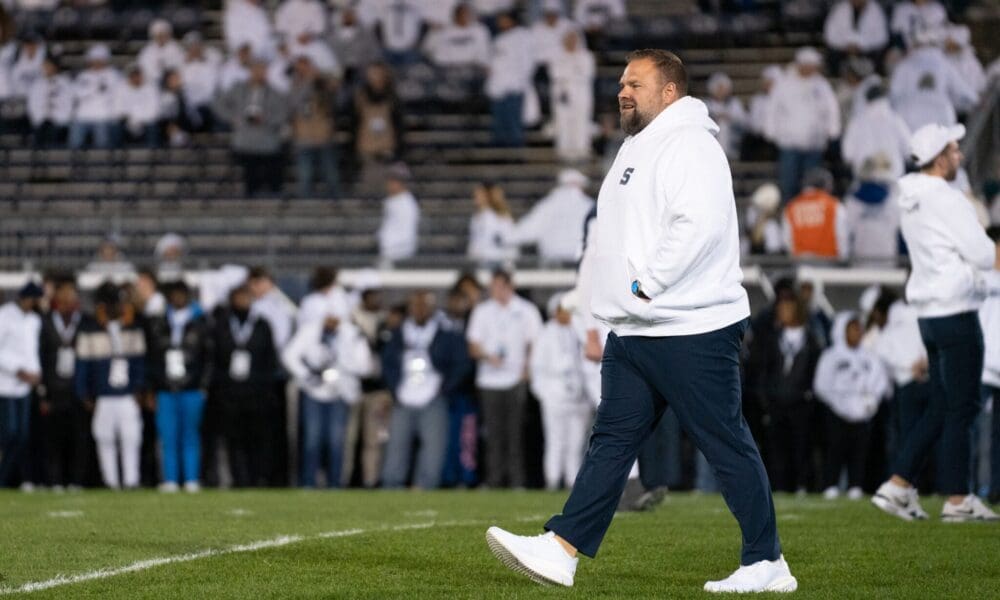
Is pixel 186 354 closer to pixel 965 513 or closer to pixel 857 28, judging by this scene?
pixel 965 513

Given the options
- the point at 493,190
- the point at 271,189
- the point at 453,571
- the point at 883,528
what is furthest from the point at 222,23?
the point at 453,571

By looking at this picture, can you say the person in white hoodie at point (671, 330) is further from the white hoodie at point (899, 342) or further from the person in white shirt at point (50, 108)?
the person in white shirt at point (50, 108)

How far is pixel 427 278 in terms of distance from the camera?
70.1 feet

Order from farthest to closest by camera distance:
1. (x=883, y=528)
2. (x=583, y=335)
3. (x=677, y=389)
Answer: (x=583, y=335)
(x=883, y=528)
(x=677, y=389)

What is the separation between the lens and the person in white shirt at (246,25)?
91.1 ft

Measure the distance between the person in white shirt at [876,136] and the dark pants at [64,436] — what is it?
864 centimetres

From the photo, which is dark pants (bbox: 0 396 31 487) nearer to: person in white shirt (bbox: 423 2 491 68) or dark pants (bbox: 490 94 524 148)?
dark pants (bbox: 490 94 524 148)

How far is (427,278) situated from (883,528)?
10497 mm

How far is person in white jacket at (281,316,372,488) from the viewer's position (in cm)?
1917

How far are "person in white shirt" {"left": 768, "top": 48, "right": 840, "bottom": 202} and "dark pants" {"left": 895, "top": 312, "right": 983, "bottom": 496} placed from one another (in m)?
11.1

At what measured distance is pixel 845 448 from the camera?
59.8ft

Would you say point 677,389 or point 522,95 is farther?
point 522,95

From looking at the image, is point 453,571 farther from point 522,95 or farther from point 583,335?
point 522,95

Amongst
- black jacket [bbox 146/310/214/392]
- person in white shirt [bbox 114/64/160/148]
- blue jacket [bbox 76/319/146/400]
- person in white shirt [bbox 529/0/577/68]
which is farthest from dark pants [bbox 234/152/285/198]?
blue jacket [bbox 76/319/146/400]
